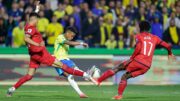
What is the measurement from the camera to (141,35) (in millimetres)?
15664

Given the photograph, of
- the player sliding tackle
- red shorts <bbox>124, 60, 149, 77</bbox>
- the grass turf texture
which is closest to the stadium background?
the grass turf texture

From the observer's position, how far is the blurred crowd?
23.4 m

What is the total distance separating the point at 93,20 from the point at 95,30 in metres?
0.37

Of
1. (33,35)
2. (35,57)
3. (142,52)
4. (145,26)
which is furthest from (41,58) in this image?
(145,26)

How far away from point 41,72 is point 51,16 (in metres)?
2.96

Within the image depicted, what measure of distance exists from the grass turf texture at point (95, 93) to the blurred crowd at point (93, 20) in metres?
3.24

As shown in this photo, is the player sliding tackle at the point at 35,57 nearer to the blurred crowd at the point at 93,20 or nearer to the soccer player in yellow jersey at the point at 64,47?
the soccer player in yellow jersey at the point at 64,47

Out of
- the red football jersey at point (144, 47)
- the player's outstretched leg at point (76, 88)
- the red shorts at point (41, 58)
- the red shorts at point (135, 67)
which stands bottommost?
the player's outstretched leg at point (76, 88)

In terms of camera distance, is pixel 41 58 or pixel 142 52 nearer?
pixel 142 52

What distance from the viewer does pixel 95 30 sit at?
78.5 ft

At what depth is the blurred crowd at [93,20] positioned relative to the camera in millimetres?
23375

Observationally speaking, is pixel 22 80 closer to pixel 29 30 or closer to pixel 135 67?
pixel 29 30

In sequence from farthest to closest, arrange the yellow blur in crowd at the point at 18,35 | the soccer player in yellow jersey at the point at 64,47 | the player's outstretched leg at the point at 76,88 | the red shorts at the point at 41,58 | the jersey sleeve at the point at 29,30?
the yellow blur in crowd at the point at 18,35, the soccer player in yellow jersey at the point at 64,47, the player's outstretched leg at the point at 76,88, the red shorts at the point at 41,58, the jersey sleeve at the point at 29,30

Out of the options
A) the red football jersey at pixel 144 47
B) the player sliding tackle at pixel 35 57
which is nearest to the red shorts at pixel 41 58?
the player sliding tackle at pixel 35 57
